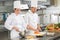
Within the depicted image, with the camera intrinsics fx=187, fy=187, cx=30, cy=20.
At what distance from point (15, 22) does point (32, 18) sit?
193 millimetres

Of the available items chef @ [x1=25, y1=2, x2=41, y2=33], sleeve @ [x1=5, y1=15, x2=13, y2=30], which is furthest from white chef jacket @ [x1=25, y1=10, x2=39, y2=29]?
sleeve @ [x1=5, y1=15, x2=13, y2=30]

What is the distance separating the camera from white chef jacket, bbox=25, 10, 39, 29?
6.62ft

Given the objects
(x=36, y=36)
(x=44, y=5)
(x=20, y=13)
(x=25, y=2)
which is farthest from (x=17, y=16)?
(x=36, y=36)

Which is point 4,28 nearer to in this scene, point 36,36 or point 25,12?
point 25,12

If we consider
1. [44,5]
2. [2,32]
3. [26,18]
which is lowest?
[2,32]

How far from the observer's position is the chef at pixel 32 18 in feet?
6.62

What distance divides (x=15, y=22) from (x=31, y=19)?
18 centimetres

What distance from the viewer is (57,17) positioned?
2064 mm

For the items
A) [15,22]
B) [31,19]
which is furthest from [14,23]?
[31,19]

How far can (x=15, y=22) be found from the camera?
2.05 m

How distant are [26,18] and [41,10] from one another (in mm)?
197

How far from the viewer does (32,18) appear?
2029mm

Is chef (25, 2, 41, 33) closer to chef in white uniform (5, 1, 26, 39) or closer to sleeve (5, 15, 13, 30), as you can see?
chef in white uniform (5, 1, 26, 39)

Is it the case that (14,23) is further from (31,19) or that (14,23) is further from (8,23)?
(31,19)
